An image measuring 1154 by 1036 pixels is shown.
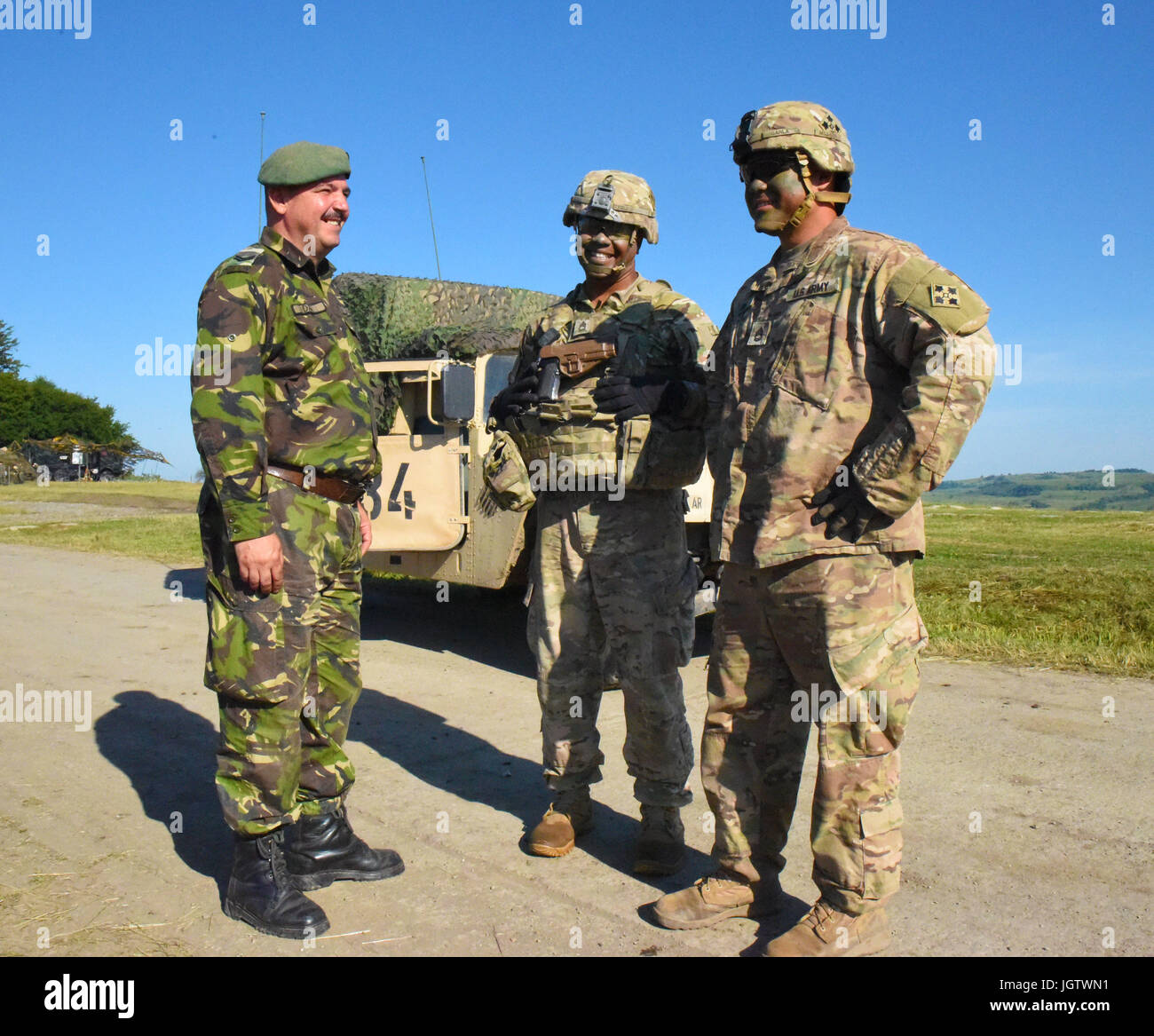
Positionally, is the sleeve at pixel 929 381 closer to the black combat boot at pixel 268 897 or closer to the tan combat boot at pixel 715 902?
the tan combat boot at pixel 715 902

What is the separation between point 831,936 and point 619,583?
1.29m

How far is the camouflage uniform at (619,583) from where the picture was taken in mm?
3594

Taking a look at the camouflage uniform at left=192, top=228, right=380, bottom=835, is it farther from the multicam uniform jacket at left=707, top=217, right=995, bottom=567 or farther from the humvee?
the humvee

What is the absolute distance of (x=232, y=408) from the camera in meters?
3.06

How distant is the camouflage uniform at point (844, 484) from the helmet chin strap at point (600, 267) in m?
0.82

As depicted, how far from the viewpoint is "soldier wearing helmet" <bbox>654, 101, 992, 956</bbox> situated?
2.65 metres

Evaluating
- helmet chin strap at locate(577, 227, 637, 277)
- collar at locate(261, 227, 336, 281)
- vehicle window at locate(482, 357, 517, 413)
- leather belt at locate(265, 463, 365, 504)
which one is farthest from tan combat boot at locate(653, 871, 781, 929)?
vehicle window at locate(482, 357, 517, 413)

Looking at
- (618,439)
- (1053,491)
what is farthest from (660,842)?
(1053,491)

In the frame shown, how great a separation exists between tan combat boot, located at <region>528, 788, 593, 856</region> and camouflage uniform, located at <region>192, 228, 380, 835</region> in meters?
0.68

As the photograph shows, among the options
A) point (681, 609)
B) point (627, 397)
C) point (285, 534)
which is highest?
point (627, 397)

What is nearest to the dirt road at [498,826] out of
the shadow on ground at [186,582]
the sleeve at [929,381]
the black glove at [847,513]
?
the black glove at [847,513]

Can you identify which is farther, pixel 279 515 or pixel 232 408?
pixel 279 515

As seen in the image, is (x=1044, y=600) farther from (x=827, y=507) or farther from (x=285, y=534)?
(x=285, y=534)

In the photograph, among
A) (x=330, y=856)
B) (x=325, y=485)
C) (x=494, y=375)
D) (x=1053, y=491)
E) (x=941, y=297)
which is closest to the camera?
(x=941, y=297)
